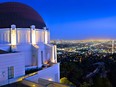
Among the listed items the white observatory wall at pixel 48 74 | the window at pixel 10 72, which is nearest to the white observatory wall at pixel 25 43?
the white observatory wall at pixel 48 74

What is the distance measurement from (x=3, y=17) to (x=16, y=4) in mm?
2588

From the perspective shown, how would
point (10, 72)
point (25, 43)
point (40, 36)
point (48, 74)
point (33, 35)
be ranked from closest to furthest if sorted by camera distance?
1. point (10, 72)
2. point (48, 74)
3. point (25, 43)
4. point (33, 35)
5. point (40, 36)

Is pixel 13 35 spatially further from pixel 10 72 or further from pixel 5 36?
pixel 10 72

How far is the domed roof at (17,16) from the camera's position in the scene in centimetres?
1948

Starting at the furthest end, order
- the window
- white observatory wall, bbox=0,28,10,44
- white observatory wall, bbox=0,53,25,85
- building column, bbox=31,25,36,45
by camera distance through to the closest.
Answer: building column, bbox=31,25,36,45 → white observatory wall, bbox=0,28,10,44 → the window → white observatory wall, bbox=0,53,25,85

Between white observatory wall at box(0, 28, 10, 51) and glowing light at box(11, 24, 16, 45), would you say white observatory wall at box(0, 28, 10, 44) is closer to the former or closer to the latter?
white observatory wall at box(0, 28, 10, 51)

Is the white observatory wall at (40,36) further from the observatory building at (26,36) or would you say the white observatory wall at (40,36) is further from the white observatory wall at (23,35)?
the white observatory wall at (23,35)

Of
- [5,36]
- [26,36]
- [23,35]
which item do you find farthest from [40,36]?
[5,36]

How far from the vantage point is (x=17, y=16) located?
19.9 m

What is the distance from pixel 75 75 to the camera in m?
32.0

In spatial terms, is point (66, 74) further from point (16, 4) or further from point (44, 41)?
point (16, 4)

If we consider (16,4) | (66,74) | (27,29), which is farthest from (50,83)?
(66,74)

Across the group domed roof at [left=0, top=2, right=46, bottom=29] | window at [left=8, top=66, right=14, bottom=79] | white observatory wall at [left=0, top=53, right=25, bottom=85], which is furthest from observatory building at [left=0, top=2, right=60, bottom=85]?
window at [left=8, top=66, right=14, bottom=79]

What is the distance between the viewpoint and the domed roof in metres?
19.5
